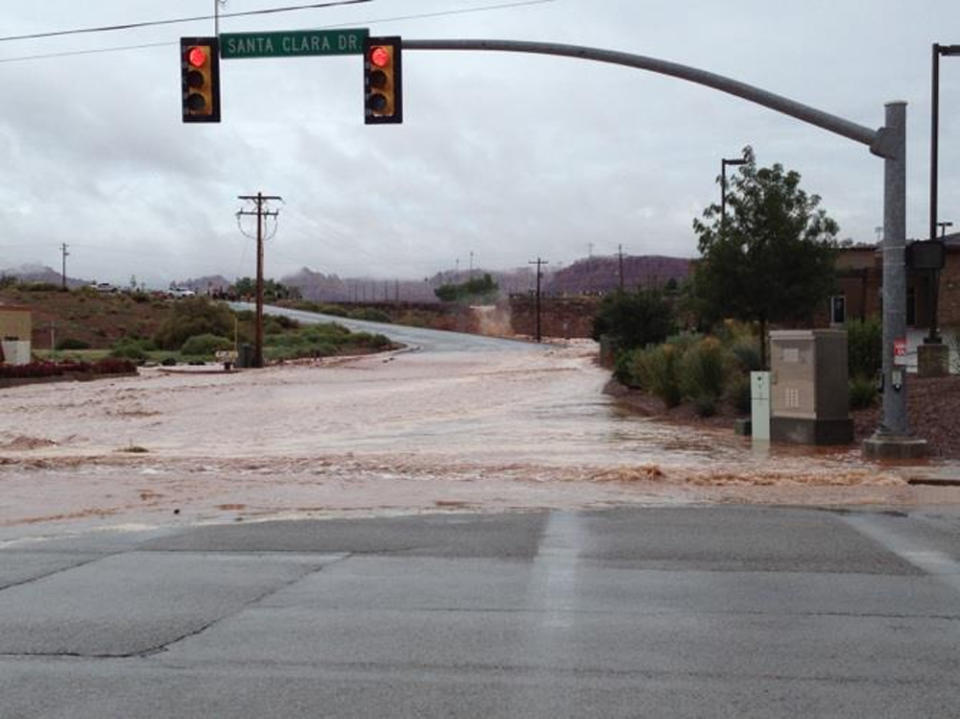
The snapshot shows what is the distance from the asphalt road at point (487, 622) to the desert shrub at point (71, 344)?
9150 cm

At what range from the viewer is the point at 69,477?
18.2 meters

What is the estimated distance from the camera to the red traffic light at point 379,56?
61.9 feet

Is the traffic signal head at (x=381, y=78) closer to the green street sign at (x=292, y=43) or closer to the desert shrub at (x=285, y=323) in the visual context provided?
the green street sign at (x=292, y=43)

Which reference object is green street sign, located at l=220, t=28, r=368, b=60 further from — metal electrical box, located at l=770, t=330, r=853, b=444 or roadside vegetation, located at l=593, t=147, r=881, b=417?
roadside vegetation, located at l=593, t=147, r=881, b=417

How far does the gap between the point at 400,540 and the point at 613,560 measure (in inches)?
88.1

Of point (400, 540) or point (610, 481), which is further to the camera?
point (610, 481)

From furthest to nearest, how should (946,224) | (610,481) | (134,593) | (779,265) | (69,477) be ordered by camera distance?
1. (946,224)
2. (779,265)
3. (69,477)
4. (610,481)
5. (134,593)

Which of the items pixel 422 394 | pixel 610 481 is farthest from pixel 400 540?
pixel 422 394

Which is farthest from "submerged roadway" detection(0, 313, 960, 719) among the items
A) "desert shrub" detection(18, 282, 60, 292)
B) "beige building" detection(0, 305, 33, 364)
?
"desert shrub" detection(18, 282, 60, 292)

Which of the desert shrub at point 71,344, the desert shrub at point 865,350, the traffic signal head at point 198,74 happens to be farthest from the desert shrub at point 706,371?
the desert shrub at point 71,344

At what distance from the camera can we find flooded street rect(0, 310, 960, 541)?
1480 cm

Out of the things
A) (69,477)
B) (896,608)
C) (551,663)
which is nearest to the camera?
(551,663)

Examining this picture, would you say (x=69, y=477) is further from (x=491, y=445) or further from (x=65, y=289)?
(x=65, y=289)

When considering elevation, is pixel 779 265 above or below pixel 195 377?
above
